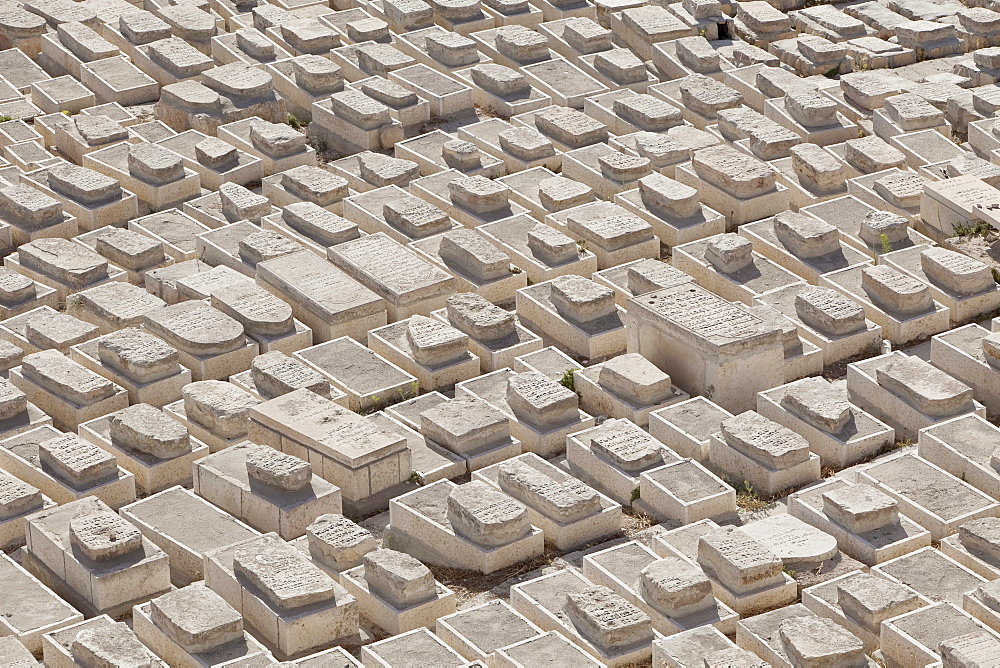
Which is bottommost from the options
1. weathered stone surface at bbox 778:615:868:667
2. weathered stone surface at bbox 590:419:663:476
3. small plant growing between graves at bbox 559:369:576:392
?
small plant growing between graves at bbox 559:369:576:392

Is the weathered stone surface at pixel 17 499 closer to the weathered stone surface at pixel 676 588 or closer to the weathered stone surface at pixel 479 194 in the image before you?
the weathered stone surface at pixel 676 588

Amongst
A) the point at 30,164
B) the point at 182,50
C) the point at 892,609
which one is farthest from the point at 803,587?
the point at 182,50

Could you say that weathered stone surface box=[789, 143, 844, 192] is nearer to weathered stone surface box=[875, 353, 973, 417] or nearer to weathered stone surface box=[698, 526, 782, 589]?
weathered stone surface box=[875, 353, 973, 417]

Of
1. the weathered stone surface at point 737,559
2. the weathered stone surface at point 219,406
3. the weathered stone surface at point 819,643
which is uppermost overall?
the weathered stone surface at point 819,643

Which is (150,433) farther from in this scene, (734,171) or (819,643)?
(734,171)

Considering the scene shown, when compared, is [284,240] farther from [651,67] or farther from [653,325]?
[651,67]

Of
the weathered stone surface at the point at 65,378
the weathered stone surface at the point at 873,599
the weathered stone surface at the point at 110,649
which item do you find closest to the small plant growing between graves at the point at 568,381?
the weathered stone surface at the point at 873,599

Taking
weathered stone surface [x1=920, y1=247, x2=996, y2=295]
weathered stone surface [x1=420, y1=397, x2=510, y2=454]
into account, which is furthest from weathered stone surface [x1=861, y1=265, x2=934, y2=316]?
weathered stone surface [x1=420, y1=397, x2=510, y2=454]
